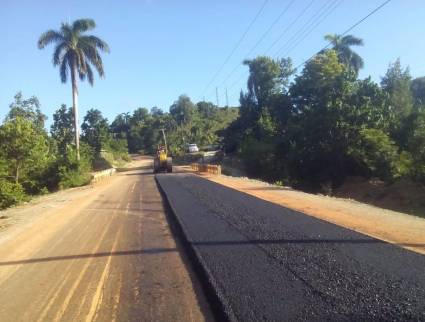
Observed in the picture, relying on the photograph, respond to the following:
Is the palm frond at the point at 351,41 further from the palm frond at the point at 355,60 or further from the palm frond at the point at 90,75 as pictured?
the palm frond at the point at 90,75

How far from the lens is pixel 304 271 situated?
7703 mm

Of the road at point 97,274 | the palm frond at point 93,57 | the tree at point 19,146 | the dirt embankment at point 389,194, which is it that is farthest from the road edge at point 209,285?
the palm frond at point 93,57

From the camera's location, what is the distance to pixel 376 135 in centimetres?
3288

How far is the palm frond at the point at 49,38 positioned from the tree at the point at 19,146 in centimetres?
Answer: 1365

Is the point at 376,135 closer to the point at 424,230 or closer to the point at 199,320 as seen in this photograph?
the point at 424,230

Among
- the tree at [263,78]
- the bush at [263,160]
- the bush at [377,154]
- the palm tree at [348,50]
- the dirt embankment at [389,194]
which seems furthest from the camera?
the tree at [263,78]

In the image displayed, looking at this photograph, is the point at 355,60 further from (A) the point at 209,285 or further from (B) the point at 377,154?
(A) the point at 209,285

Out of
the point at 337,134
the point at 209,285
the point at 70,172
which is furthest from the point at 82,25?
the point at 209,285

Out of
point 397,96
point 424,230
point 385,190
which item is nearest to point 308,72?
point 397,96

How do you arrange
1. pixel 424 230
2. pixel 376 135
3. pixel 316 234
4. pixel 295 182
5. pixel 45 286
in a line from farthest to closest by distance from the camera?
pixel 295 182, pixel 376 135, pixel 424 230, pixel 316 234, pixel 45 286

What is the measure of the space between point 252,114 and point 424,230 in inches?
2128

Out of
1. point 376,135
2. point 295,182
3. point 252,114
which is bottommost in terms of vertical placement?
point 295,182

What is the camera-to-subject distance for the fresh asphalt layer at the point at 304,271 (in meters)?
6.01

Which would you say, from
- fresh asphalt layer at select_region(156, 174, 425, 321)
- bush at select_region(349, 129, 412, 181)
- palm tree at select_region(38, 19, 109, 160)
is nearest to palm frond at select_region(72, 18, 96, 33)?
palm tree at select_region(38, 19, 109, 160)
